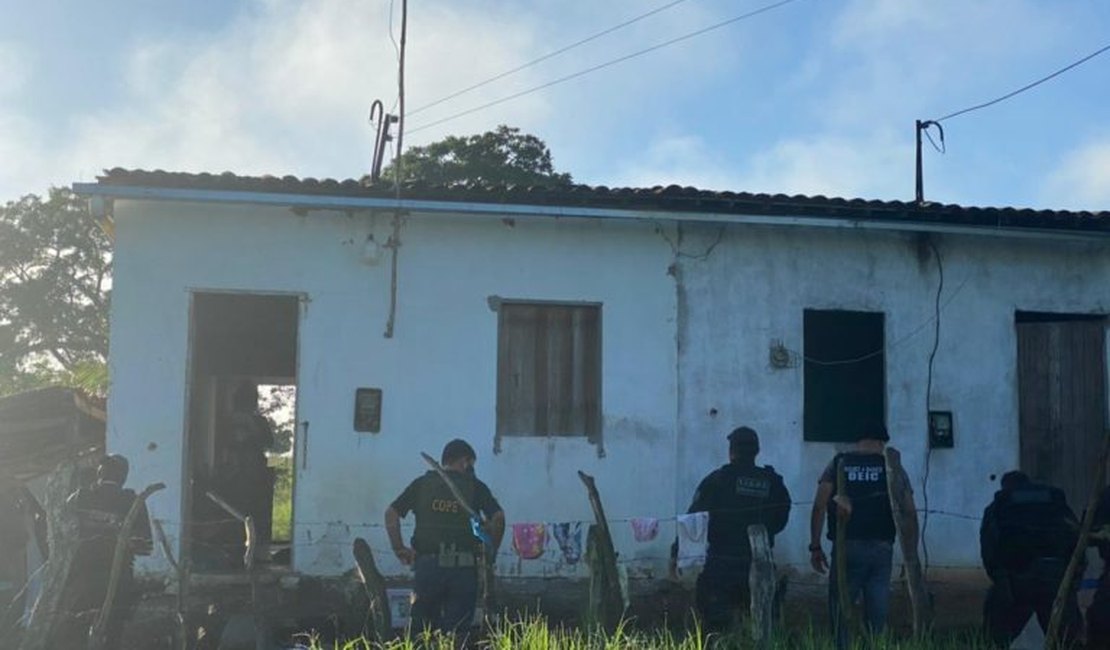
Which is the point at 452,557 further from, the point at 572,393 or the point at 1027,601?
the point at 1027,601

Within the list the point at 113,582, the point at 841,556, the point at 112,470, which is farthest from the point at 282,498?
the point at 841,556

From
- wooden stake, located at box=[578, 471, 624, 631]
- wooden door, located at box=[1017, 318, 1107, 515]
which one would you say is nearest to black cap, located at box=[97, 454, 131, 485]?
wooden stake, located at box=[578, 471, 624, 631]

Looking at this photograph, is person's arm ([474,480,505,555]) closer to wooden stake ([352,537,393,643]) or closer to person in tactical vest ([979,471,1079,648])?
wooden stake ([352,537,393,643])

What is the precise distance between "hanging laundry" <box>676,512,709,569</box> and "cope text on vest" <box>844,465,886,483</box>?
3.42 ft

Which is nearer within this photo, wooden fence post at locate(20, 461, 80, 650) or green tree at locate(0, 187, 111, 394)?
wooden fence post at locate(20, 461, 80, 650)

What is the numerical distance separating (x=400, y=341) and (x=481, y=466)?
4.21 feet

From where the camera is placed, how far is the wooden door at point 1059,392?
11562 mm

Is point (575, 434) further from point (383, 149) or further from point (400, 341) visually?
point (383, 149)

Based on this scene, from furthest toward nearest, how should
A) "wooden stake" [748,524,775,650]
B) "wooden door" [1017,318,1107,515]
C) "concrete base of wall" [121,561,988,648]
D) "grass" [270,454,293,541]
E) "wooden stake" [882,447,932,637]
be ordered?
"grass" [270,454,293,541] → "wooden door" [1017,318,1107,515] → "concrete base of wall" [121,561,988,648] → "wooden stake" [882,447,932,637] → "wooden stake" [748,524,775,650]

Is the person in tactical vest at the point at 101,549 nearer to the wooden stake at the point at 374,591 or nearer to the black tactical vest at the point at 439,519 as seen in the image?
the wooden stake at the point at 374,591

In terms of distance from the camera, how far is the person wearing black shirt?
28.1 ft

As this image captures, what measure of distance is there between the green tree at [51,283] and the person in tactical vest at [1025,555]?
22.1 m

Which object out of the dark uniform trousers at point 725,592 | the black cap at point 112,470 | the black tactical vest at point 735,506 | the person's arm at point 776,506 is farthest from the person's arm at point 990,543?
the black cap at point 112,470

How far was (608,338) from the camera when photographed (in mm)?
10680
